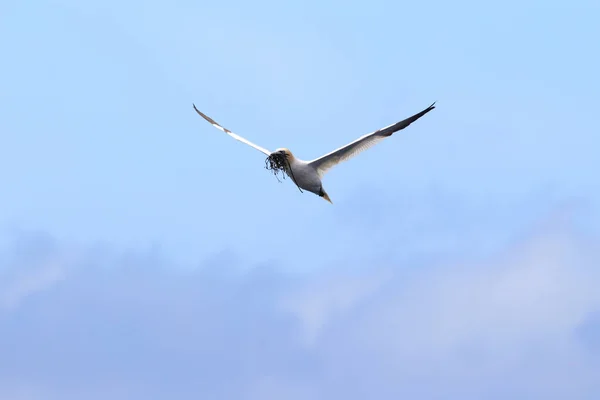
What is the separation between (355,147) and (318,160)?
2236 mm

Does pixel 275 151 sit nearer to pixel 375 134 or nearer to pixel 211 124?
pixel 375 134

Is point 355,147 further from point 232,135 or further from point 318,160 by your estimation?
point 232,135

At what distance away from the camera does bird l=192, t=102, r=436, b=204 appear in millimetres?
65019

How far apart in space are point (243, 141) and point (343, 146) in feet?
28.6

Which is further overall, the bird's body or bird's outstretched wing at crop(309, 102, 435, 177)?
the bird's body

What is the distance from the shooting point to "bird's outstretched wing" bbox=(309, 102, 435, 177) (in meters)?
64.4

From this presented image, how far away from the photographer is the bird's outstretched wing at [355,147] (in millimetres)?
64438

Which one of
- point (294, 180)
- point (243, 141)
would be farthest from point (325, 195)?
point (243, 141)

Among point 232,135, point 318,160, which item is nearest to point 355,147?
point 318,160

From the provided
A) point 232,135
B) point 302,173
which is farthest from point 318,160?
point 232,135

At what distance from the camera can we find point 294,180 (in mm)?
66688

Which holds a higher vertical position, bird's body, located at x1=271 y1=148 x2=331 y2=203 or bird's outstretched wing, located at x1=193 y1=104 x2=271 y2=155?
bird's outstretched wing, located at x1=193 y1=104 x2=271 y2=155

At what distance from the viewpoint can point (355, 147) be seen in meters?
66.1

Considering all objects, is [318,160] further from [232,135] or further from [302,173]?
[232,135]
